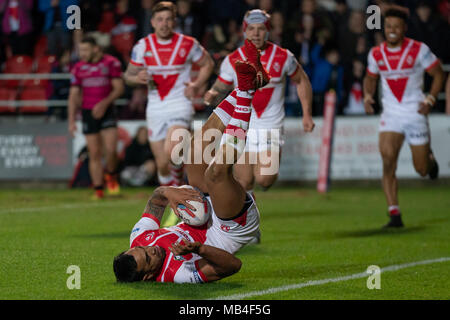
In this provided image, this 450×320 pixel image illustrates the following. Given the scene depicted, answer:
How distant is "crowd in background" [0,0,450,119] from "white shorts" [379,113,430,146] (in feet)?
19.2

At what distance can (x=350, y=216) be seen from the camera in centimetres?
1230

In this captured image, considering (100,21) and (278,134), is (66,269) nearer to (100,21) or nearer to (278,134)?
(278,134)

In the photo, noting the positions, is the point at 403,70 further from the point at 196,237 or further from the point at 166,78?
the point at 196,237

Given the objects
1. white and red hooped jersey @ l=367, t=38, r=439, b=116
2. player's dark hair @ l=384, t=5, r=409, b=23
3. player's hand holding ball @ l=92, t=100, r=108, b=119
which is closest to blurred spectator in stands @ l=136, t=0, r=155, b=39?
player's hand holding ball @ l=92, t=100, r=108, b=119

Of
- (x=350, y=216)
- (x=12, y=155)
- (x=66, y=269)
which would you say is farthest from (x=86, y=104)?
(x=66, y=269)

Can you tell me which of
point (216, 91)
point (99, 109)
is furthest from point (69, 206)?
point (216, 91)

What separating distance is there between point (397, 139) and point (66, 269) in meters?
5.18

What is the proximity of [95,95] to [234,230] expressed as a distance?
27.7 feet

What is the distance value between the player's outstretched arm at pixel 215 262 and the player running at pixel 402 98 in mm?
4736

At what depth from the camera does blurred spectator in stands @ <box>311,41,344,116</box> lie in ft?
57.7

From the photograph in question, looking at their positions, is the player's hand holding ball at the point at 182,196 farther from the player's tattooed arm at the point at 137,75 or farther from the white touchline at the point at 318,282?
the player's tattooed arm at the point at 137,75

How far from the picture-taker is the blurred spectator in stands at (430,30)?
17750 mm

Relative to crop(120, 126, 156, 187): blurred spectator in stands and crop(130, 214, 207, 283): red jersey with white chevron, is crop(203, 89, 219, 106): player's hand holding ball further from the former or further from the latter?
crop(120, 126, 156, 187): blurred spectator in stands
